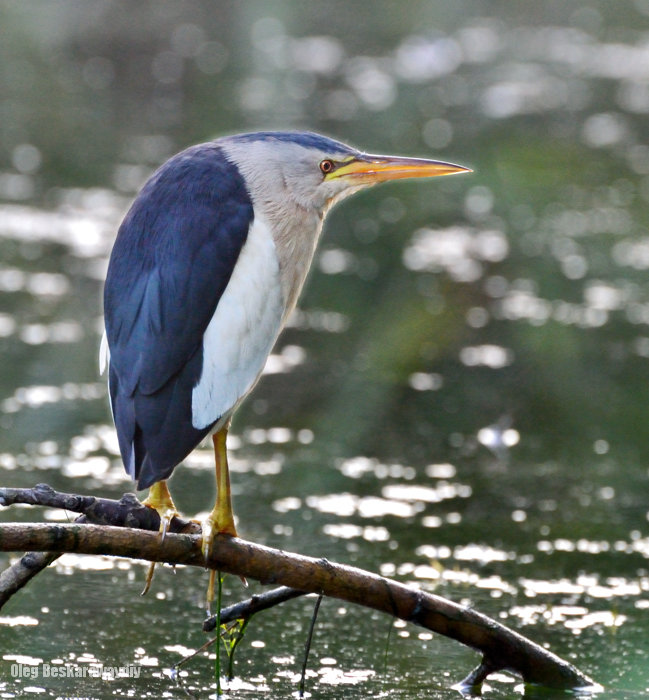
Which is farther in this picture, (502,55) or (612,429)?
(502,55)

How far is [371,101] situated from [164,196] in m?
9.56

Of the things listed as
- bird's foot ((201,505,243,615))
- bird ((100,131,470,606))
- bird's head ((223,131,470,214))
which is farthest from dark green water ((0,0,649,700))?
bird's head ((223,131,470,214))

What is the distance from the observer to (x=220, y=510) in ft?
11.4

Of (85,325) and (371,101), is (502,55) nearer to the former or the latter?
(371,101)

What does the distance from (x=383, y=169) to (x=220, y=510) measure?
3.65 ft

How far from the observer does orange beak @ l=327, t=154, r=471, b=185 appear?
12.8ft

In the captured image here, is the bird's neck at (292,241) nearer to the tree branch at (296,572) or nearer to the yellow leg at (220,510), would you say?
the yellow leg at (220,510)

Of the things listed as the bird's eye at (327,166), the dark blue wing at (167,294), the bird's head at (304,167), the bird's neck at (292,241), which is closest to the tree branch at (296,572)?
the dark blue wing at (167,294)

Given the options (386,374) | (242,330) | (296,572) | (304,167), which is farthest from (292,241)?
(386,374)

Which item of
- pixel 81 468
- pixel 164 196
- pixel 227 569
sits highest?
pixel 164 196

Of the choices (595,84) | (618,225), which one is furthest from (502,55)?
(618,225)

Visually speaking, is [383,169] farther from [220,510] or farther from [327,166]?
[220,510]

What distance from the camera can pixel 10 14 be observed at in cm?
1566

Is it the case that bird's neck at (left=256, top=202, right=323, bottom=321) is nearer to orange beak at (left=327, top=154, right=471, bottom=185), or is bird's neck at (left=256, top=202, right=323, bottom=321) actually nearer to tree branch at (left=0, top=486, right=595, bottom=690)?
orange beak at (left=327, top=154, right=471, bottom=185)
